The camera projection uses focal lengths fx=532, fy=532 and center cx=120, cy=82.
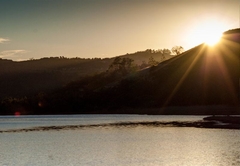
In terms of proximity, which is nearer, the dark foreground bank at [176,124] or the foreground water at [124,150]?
the foreground water at [124,150]

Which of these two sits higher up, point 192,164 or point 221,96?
point 221,96

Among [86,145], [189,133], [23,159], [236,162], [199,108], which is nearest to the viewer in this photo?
[236,162]

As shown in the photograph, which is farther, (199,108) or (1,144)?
(199,108)

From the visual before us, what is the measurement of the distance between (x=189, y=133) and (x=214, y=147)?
2169 centimetres

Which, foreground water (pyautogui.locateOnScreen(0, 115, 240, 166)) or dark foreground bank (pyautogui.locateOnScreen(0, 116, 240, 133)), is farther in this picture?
dark foreground bank (pyautogui.locateOnScreen(0, 116, 240, 133))

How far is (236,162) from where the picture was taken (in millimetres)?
48156

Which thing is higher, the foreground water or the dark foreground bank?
the dark foreground bank

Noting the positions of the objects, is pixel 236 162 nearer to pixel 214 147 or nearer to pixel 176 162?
pixel 176 162

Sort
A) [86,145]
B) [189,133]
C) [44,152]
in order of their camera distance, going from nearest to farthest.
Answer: [44,152]
[86,145]
[189,133]

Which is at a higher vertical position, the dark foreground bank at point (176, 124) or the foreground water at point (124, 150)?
the dark foreground bank at point (176, 124)

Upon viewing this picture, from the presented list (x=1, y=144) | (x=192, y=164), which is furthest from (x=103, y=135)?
(x=192, y=164)

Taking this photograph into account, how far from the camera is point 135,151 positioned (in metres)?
59.8

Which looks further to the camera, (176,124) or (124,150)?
(176,124)

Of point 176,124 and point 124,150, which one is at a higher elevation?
point 176,124
